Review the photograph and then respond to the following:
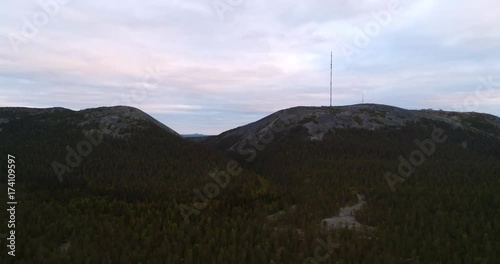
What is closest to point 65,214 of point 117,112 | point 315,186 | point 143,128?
point 315,186

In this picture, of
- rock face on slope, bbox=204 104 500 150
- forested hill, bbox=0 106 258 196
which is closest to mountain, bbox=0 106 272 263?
forested hill, bbox=0 106 258 196

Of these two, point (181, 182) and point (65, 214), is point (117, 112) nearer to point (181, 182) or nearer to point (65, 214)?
point (181, 182)

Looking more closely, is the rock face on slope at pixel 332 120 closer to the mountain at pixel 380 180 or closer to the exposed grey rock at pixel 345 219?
the mountain at pixel 380 180

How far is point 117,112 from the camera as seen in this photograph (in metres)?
45.9

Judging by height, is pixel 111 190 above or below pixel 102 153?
below

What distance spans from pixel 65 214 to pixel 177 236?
5.64 m

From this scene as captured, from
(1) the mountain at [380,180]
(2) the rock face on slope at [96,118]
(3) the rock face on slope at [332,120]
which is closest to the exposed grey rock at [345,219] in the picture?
(1) the mountain at [380,180]

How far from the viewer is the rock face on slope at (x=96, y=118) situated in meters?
40.1

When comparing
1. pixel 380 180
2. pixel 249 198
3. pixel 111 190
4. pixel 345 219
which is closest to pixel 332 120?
pixel 380 180

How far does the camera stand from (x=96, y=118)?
43.1m

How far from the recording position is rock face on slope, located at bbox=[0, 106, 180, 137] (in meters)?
40.1

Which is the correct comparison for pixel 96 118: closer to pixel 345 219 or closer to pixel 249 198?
pixel 249 198

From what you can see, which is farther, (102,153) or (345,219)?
(102,153)

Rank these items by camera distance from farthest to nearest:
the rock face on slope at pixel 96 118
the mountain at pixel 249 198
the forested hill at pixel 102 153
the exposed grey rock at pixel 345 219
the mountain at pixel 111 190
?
the rock face on slope at pixel 96 118 → the forested hill at pixel 102 153 → the exposed grey rock at pixel 345 219 → the mountain at pixel 111 190 → the mountain at pixel 249 198
